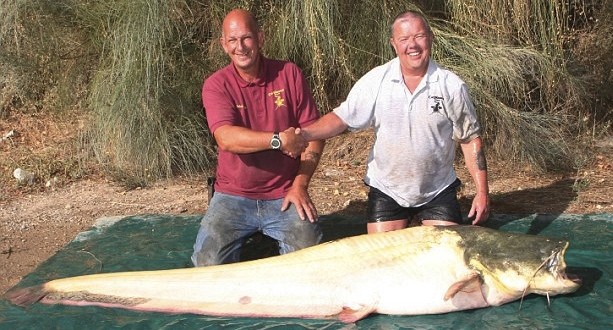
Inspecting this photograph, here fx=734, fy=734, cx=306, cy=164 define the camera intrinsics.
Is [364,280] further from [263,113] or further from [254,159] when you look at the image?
[263,113]

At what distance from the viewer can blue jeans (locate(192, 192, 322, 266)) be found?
14.2 feet

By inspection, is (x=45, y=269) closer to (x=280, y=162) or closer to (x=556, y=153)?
(x=280, y=162)

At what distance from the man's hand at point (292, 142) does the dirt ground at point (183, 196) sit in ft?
5.11

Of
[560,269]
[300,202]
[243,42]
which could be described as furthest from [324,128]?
[560,269]

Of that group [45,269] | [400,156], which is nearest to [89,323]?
[45,269]

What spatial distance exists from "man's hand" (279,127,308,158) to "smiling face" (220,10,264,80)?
51 centimetres

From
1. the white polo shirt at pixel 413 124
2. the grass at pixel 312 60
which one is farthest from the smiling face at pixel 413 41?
the grass at pixel 312 60

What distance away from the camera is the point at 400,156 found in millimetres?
4359

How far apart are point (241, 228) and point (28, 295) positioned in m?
1.25

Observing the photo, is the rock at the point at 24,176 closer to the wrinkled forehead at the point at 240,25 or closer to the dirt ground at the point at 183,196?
the dirt ground at the point at 183,196

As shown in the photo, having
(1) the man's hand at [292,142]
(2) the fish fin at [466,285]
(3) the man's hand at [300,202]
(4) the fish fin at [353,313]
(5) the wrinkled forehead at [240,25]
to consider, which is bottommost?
(4) the fish fin at [353,313]

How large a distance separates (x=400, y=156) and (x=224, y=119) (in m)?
1.07

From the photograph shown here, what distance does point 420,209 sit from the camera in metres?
4.55

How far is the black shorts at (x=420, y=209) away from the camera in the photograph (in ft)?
14.6
